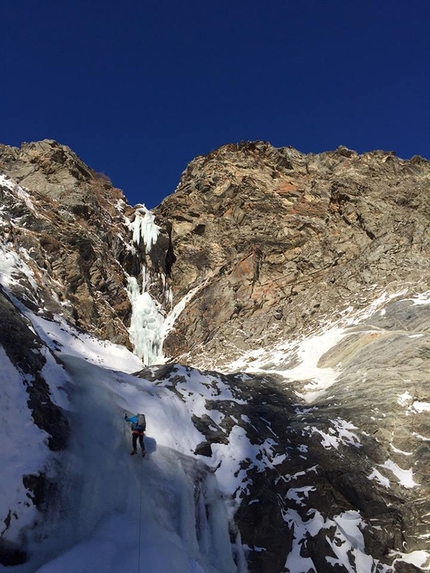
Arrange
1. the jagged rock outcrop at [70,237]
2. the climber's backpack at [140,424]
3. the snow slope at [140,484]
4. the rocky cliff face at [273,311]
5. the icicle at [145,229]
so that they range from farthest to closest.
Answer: the icicle at [145,229] < the jagged rock outcrop at [70,237] < the rocky cliff face at [273,311] < the climber's backpack at [140,424] < the snow slope at [140,484]

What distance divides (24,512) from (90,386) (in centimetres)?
420

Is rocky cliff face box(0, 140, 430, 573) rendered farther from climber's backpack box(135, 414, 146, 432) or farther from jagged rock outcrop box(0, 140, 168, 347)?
climber's backpack box(135, 414, 146, 432)

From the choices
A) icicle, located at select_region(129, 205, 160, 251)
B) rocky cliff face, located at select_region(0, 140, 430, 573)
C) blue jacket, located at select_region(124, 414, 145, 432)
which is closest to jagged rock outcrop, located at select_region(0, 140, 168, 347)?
rocky cliff face, located at select_region(0, 140, 430, 573)

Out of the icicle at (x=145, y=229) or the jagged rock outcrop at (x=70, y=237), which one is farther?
the icicle at (x=145, y=229)

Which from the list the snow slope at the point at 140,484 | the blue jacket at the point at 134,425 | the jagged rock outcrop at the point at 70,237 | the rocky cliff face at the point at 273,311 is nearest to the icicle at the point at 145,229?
the rocky cliff face at the point at 273,311

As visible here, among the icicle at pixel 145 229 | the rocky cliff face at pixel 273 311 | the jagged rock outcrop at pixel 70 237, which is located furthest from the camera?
the icicle at pixel 145 229

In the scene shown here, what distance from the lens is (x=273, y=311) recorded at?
29281 mm

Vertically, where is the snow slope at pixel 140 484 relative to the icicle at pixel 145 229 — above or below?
below

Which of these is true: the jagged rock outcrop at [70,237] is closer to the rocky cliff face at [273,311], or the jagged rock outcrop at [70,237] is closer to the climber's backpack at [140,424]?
the rocky cliff face at [273,311]

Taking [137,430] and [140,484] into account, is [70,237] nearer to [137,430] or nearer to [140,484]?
[137,430]

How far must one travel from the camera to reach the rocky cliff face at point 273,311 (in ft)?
37.5

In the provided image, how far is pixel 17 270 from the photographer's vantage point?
82.0 feet

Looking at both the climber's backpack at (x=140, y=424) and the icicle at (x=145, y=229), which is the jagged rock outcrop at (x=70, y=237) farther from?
the climber's backpack at (x=140, y=424)

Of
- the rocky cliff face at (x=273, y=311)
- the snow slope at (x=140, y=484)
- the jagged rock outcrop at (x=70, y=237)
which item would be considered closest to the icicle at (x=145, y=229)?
the rocky cliff face at (x=273, y=311)
